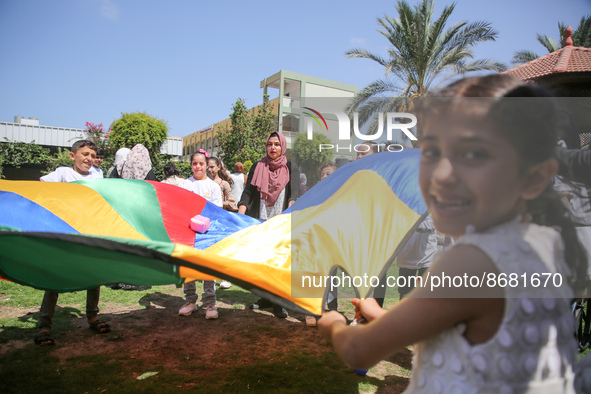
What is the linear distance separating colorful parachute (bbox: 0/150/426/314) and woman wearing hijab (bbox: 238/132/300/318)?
1348 mm

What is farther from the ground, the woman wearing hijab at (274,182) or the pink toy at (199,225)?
the woman wearing hijab at (274,182)

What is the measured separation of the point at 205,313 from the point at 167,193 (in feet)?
5.83

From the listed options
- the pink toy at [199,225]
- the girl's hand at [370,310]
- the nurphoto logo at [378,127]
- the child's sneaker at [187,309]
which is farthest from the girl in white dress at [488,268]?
the child's sneaker at [187,309]

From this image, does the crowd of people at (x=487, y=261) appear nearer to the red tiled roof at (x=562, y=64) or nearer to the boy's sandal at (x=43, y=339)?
the boy's sandal at (x=43, y=339)

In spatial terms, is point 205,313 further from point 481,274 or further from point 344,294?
point 481,274

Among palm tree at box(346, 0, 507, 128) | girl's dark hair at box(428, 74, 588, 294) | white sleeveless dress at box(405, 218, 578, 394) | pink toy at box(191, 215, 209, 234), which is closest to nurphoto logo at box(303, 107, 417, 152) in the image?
girl's dark hair at box(428, 74, 588, 294)

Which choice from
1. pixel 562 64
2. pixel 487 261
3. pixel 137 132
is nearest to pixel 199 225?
pixel 487 261

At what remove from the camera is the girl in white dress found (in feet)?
2.35

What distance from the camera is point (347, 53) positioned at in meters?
16.5

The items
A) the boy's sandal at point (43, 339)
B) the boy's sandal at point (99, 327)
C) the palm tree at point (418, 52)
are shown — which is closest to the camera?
the boy's sandal at point (43, 339)

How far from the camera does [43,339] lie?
3395 millimetres

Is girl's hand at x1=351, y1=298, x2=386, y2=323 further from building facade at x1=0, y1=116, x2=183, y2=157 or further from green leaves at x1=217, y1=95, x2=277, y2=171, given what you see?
building facade at x1=0, y1=116, x2=183, y2=157

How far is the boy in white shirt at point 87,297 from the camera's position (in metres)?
3.46

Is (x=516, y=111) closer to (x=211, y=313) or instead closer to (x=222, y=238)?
(x=222, y=238)
